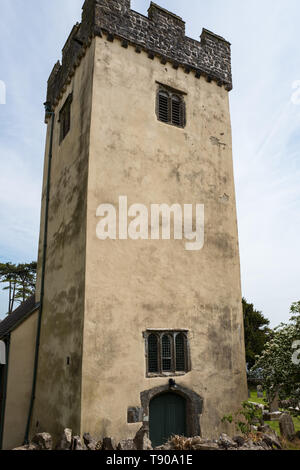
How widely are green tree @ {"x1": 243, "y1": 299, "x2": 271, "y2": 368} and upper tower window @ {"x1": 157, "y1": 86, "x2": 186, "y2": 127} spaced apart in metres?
21.7

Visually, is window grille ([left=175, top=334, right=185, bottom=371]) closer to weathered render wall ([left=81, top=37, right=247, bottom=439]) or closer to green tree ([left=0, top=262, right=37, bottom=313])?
weathered render wall ([left=81, top=37, right=247, bottom=439])

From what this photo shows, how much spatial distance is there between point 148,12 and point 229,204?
7.16 m

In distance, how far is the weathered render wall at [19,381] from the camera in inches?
432

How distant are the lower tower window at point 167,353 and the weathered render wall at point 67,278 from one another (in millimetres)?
1988

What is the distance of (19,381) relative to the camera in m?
11.6

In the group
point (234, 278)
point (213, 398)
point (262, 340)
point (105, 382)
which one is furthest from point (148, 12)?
point (262, 340)

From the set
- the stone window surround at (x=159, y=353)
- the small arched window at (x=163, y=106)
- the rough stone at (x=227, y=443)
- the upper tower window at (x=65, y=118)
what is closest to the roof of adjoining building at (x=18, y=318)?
the stone window surround at (x=159, y=353)

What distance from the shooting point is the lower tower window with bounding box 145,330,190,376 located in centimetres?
946

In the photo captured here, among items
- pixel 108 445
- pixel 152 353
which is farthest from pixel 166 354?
pixel 108 445

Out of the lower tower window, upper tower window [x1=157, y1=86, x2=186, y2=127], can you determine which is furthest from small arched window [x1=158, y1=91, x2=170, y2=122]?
the lower tower window

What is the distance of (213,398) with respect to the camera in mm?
10008

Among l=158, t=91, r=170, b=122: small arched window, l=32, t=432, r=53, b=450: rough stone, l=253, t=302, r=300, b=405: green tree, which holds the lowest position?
l=32, t=432, r=53, b=450: rough stone

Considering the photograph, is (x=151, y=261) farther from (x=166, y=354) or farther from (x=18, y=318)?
(x=18, y=318)

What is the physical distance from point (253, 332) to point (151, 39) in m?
24.4
